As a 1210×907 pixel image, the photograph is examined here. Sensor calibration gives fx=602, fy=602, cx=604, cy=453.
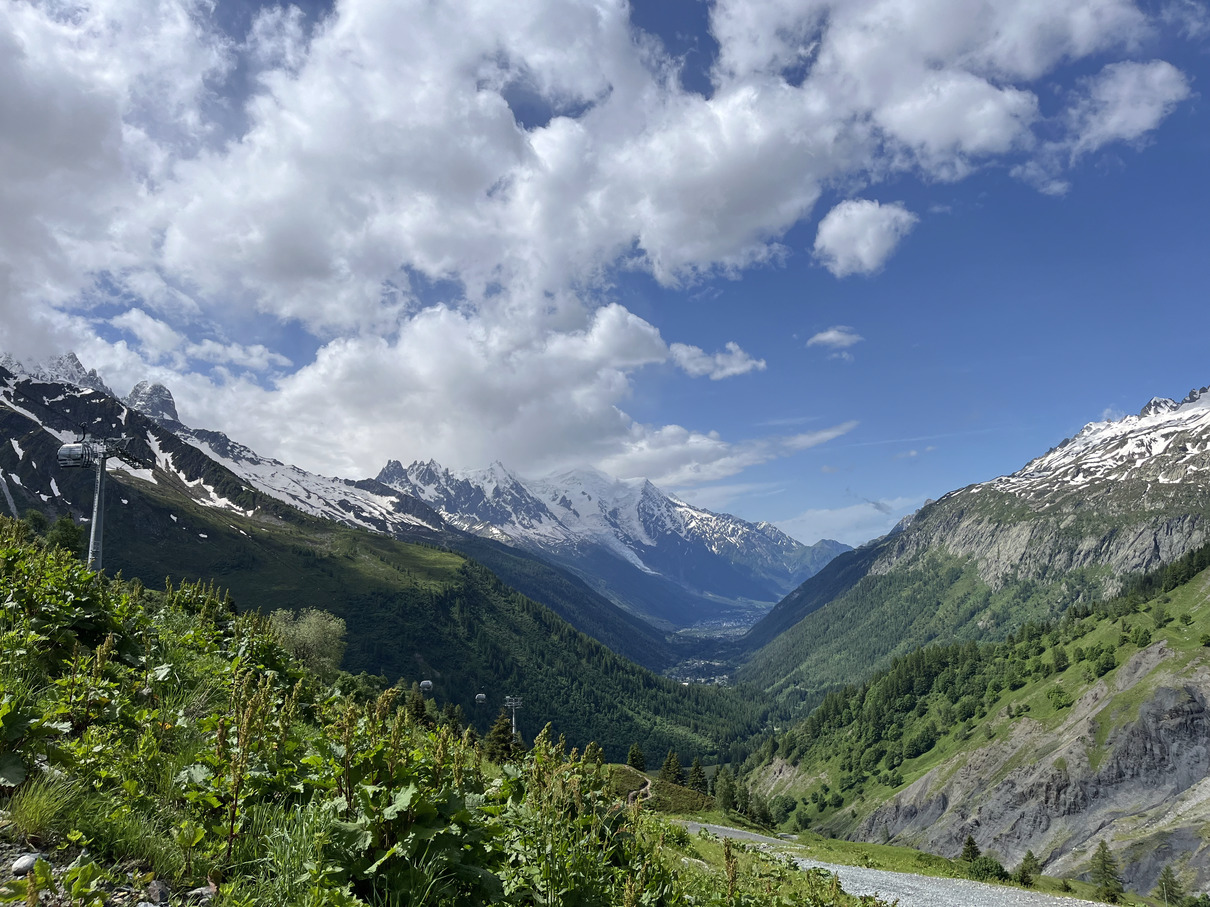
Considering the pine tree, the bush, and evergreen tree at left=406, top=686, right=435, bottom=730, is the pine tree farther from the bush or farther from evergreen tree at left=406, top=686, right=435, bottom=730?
the bush

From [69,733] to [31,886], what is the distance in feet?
17.0

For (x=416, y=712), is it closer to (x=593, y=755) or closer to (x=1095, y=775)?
(x=593, y=755)

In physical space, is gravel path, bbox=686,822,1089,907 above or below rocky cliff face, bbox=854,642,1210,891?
above

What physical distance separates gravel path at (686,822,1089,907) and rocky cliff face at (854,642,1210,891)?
119199mm

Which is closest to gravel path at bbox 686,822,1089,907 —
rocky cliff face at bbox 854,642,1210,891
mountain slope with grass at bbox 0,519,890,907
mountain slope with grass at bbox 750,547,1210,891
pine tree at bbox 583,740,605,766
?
pine tree at bbox 583,740,605,766

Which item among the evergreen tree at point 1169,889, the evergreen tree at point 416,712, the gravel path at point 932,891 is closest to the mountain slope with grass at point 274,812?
the evergreen tree at point 416,712

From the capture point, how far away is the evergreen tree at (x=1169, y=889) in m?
94.0

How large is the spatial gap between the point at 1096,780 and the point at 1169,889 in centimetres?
6475

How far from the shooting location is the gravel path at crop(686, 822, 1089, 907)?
3453 centimetres

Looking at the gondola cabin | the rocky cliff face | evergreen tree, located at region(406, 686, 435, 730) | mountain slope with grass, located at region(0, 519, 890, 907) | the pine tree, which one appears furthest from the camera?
the rocky cliff face

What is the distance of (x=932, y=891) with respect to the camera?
3903 centimetres

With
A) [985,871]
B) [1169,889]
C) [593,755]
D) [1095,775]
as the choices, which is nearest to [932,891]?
[985,871]

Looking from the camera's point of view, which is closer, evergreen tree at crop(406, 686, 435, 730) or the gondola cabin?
evergreen tree at crop(406, 686, 435, 730)

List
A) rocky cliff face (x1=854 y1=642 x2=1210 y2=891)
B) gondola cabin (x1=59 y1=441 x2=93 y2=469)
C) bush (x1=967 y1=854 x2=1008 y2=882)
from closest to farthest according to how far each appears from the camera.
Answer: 1. gondola cabin (x1=59 y1=441 x2=93 y2=469)
2. bush (x1=967 y1=854 x2=1008 y2=882)
3. rocky cliff face (x1=854 y1=642 x2=1210 y2=891)
